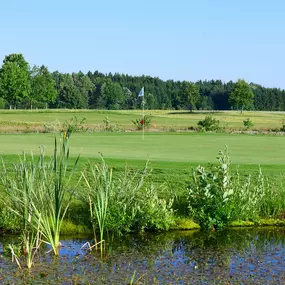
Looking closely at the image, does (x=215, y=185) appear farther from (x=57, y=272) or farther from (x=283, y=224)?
(x=57, y=272)

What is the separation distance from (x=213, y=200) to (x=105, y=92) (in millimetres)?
131752

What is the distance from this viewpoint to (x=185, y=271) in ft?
29.1

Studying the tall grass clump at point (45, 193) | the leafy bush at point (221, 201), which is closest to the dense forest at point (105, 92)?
the leafy bush at point (221, 201)

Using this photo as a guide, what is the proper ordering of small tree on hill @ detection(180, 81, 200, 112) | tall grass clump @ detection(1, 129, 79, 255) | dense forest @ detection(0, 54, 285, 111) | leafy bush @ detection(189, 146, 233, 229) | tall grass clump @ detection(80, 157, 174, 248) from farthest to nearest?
small tree on hill @ detection(180, 81, 200, 112)
dense forest @ detection(0, 54, 285, 111)
leafy bush @ detection(189, 146, 233, 229)
tall grass clump @ detection(80, 157, 174, 248)
tall grass clump @ detection(1, 129, 79, 255)

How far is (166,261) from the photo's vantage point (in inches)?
374

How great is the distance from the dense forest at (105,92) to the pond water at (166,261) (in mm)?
88188

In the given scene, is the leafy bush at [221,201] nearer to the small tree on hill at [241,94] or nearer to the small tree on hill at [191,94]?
the small tree on hill at [241,94]

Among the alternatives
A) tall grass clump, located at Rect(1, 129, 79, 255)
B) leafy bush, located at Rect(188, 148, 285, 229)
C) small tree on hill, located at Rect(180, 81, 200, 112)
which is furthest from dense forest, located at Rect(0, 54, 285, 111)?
tall grass clump, located at Rect(1, 129, 79, 255)

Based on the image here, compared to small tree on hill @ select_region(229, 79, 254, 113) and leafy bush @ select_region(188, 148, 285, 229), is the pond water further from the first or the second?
small tree on hill @ select_region(229, 79, 254, 113)

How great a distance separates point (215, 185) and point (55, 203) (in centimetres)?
392

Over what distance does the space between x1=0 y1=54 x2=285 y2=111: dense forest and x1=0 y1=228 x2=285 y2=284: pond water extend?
88188 millimetres

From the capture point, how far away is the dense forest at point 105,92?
98938 millimetres

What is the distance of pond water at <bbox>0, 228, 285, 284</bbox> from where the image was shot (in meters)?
8.39

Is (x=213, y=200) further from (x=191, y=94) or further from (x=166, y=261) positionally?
(x=191, y=94)
